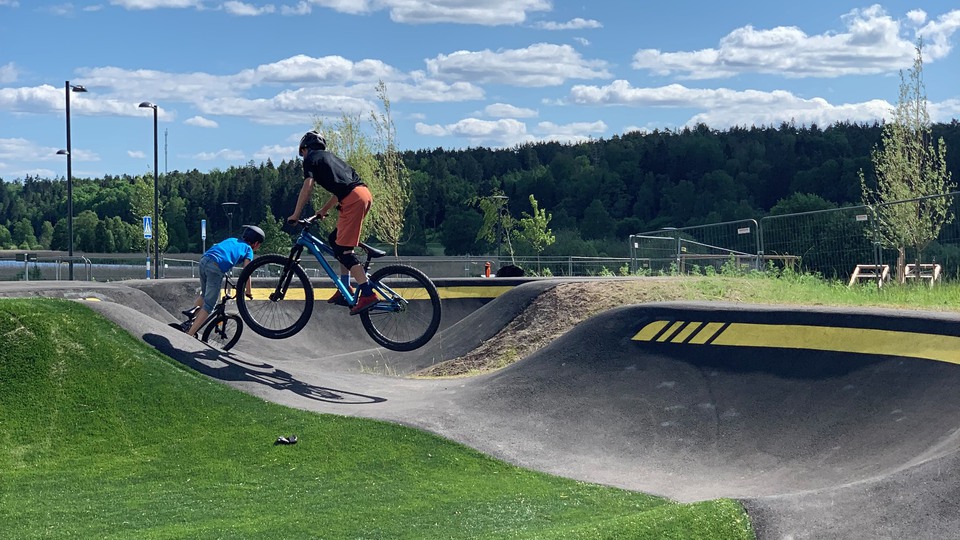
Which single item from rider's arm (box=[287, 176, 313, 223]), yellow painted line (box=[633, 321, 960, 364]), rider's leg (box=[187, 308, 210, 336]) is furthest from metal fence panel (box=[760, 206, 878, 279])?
rider's leg (box=[187, 308, 210, 336])

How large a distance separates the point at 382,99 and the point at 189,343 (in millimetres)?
30408

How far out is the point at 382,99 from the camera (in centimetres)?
4069

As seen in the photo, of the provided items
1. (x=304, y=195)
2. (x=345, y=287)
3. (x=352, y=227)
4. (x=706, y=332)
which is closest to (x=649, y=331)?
(x=706, y=332)

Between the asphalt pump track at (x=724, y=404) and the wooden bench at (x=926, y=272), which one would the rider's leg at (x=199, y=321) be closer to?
the asphalt pump track at (x=724, y=404)

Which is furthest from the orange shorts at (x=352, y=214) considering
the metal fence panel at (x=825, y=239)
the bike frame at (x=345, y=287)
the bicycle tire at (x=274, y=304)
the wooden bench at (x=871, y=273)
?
the metal fence panel at (x=825, y=239)

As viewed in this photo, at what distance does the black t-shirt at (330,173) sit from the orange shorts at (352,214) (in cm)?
8

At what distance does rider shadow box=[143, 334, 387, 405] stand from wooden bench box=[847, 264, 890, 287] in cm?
940

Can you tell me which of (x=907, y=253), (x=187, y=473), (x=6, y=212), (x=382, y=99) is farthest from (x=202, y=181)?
(x=187, y=473)

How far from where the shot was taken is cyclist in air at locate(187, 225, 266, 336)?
39.7 ft

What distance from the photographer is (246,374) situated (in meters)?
10.9

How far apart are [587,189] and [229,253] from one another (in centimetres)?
10698

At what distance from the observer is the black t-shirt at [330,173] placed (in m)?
10.4

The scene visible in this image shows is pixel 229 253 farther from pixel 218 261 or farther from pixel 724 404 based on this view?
pixel 724 404

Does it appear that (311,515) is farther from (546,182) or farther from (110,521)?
(546,182)
